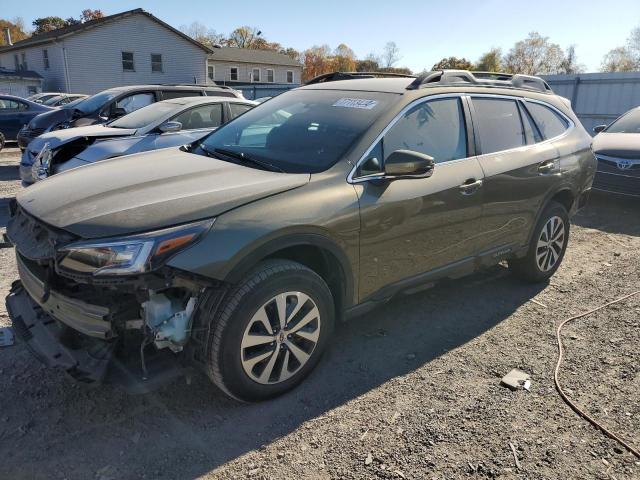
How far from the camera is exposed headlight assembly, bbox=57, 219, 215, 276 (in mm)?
2484

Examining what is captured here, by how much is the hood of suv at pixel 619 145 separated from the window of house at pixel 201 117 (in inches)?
234

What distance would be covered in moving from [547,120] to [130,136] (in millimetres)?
5467

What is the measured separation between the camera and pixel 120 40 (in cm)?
3284

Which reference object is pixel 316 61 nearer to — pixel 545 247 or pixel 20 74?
pixel 20 74

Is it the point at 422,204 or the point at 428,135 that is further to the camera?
the point at 428,135

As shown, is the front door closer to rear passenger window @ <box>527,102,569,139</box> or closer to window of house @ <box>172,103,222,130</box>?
rear passenger window @ <box>527,102,569,139</box>

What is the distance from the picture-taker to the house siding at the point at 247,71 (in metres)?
48.5

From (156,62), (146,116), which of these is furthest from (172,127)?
(156,62)

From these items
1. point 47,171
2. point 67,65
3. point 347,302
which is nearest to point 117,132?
point 47,171

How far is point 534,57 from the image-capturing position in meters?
76.2

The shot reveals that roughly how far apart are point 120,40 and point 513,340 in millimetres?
34888

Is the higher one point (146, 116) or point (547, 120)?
point (547, 120)

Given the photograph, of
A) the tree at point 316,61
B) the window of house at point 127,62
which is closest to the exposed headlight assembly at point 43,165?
the window of house at point 127,62

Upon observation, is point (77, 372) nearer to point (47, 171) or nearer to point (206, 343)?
point (206, 343)
